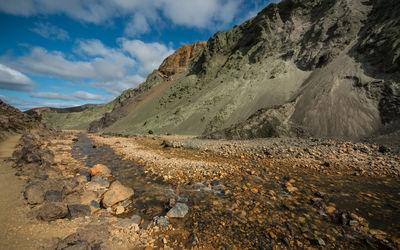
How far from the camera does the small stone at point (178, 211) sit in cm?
437

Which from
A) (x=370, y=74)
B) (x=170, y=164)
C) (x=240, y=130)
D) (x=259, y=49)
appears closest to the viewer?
(x=170, y=164)

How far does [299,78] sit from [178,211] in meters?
22.3

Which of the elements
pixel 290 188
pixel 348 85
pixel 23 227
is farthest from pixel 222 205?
pixel 348 85

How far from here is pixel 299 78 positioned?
2050 centimetres

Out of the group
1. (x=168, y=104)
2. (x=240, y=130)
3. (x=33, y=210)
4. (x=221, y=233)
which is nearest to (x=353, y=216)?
(x=221, y=233)

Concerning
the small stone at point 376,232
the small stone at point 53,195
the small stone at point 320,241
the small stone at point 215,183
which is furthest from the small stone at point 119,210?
the small stone at point 376,232

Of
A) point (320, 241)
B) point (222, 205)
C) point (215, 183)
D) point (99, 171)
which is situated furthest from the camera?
point (99, 171)

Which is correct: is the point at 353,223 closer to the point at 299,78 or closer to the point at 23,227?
the point at 23,227

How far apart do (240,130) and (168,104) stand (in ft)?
81.1

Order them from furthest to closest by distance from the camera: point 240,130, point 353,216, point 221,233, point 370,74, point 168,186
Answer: point 240,130 < point 370,74 < point 168,186 < point 353,216 < point 221,233

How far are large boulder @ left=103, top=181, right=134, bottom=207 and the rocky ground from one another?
3 cm

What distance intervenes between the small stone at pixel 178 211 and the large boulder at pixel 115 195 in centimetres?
173

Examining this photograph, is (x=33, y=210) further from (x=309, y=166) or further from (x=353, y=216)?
(x=309, y=166)

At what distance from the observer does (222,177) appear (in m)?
6.92
